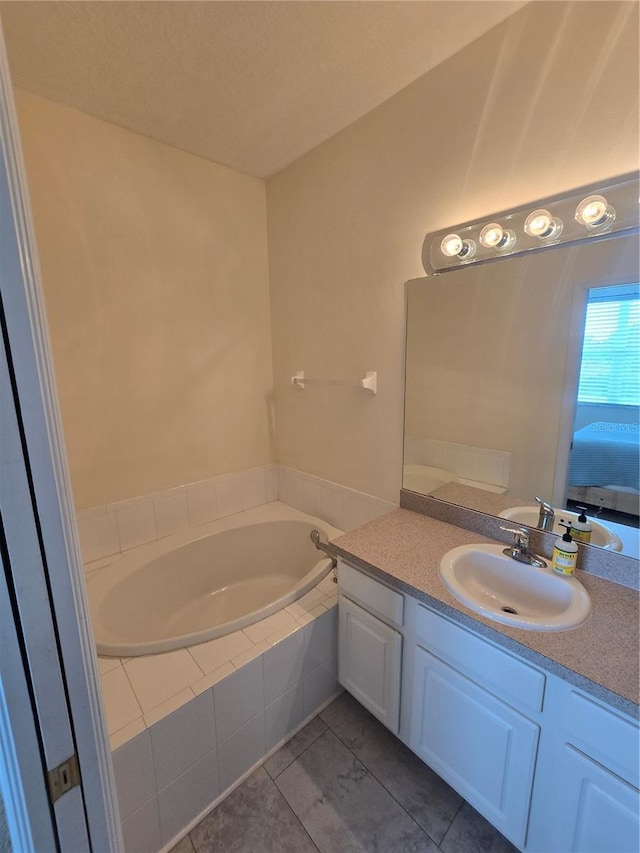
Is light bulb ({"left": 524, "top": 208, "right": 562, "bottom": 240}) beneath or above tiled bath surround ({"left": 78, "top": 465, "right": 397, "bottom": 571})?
above

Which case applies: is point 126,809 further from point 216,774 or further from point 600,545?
point 600,545

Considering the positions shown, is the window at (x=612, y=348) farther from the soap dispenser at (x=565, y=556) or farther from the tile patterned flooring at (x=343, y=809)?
the tile patterned flooring at (x=343, y=809)

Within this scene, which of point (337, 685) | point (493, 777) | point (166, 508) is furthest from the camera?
point (166, 508)

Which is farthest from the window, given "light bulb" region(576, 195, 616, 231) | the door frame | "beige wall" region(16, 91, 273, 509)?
"beige wall" region(16, 91, 273, 509)

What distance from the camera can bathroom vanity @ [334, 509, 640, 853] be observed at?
82 centimetres

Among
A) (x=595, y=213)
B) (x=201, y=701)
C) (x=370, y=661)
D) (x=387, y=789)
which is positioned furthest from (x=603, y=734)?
(x=595, y=213)

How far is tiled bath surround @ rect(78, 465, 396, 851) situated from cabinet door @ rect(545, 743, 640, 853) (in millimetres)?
863

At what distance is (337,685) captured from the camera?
169cm

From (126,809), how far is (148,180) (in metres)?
2.45

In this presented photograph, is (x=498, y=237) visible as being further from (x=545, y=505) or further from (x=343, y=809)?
(x=343, y=809)

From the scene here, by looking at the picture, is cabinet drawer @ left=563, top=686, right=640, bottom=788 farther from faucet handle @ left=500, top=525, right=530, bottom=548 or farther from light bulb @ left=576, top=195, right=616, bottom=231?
light bulb @ left=576, top=195, right=616, bottom=231

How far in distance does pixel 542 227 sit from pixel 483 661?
4.46 feet

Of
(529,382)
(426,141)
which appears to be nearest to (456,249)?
(426,141)

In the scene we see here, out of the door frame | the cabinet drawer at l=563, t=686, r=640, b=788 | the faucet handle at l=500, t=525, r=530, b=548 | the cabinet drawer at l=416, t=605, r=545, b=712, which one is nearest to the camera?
the door frame
